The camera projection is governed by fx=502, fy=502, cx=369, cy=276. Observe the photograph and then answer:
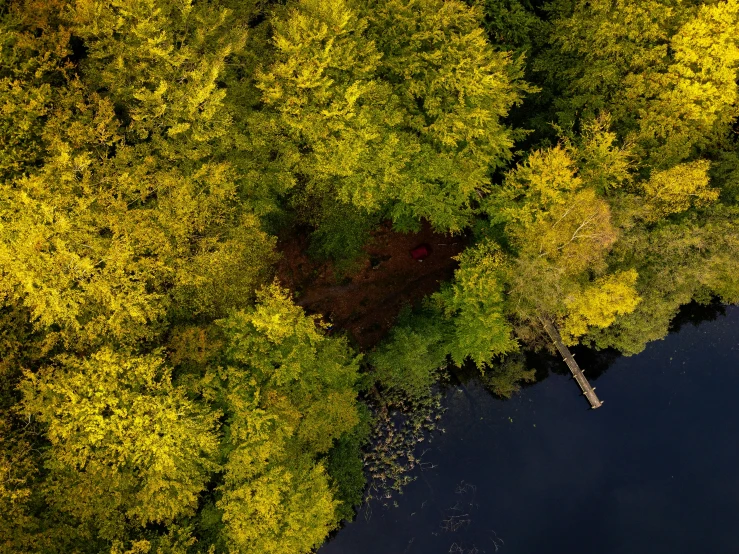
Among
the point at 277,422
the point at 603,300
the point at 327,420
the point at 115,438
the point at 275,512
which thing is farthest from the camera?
the point at 327,420

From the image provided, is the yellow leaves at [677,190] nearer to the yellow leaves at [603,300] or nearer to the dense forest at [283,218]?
the dense forest at [283,218]

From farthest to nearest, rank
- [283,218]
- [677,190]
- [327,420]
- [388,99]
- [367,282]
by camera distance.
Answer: [367,282] < [283,218] < [388,99] < [677,190] < [327,420]

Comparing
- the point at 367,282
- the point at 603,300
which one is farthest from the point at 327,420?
the point at 603,300

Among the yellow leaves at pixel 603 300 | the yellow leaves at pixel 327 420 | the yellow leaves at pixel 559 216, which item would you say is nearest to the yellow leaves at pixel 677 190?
the yellow leaves at pixel 559 216

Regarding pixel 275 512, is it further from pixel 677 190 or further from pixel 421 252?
pixel 677 190

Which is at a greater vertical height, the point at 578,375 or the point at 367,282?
the point at 367,282

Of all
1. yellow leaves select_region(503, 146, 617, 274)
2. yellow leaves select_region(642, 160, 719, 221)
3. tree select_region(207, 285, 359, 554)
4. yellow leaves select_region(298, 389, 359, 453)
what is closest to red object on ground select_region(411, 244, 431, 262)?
yellow leaves select_region(503, 146, 617, 274)
